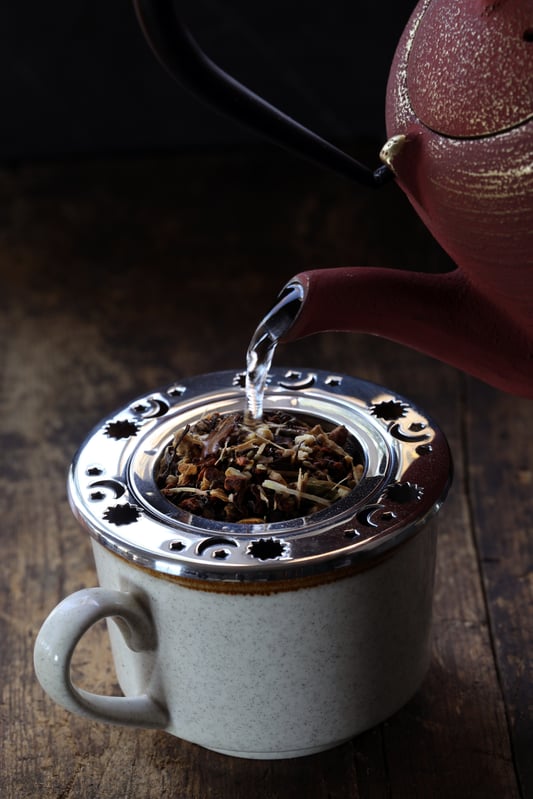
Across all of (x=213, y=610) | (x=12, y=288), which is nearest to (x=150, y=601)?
(x=213, y=610)

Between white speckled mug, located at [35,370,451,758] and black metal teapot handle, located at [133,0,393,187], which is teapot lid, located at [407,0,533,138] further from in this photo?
white speckled mug, located at [35,370,451,758]

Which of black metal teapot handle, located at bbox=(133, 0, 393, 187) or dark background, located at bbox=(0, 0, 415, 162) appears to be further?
dark background, located at bbox=(0, 0, 415, 162)

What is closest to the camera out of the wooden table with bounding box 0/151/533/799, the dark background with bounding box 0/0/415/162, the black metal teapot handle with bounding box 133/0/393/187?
the black metal teapot handle with bounding box 133/0/393/187

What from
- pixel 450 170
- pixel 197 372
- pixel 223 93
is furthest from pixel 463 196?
pixel 197 372

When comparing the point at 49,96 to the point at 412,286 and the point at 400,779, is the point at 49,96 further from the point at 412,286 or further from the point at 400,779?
the point at 400,779

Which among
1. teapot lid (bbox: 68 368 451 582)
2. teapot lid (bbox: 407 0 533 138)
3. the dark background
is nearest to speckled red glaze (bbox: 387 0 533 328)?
teapot lid (bbox: 407 0 533 138)

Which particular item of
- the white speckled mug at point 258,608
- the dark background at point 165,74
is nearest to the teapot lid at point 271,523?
the white speckled mug at point 258,608
